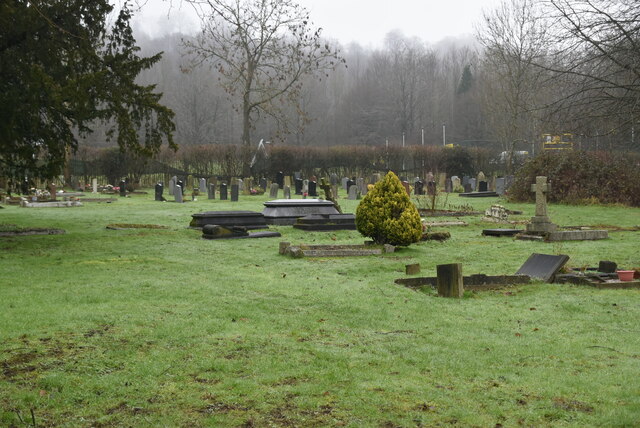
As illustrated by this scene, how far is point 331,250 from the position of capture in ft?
44.7

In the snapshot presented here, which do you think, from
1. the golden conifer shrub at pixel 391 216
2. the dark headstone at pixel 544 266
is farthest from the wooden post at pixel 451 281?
the golden conifer shrub at pixel 391 216

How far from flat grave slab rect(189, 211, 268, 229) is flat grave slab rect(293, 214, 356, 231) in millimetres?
1061

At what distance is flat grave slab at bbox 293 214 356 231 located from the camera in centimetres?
1853

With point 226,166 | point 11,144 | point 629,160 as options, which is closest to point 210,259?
point 11,144

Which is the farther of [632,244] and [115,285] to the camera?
[632,244]

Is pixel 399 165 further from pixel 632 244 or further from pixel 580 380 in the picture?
pixel 580 380

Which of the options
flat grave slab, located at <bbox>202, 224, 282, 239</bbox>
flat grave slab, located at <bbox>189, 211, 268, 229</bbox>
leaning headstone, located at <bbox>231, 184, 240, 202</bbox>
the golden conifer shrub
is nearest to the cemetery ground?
the golden conifer shrub

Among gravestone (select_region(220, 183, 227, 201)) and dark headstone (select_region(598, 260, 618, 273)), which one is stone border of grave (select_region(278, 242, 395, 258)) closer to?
dark headstone (select_region(598, 260, 618, 273))

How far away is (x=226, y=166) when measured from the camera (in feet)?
149

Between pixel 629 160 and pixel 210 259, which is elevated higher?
pixel 629 160

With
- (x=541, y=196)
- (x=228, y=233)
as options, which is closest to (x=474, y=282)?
(x=541, y=196)

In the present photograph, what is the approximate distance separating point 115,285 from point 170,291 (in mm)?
859

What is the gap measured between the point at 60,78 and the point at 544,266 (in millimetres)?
10763

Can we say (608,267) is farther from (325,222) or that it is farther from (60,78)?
(60,78)
